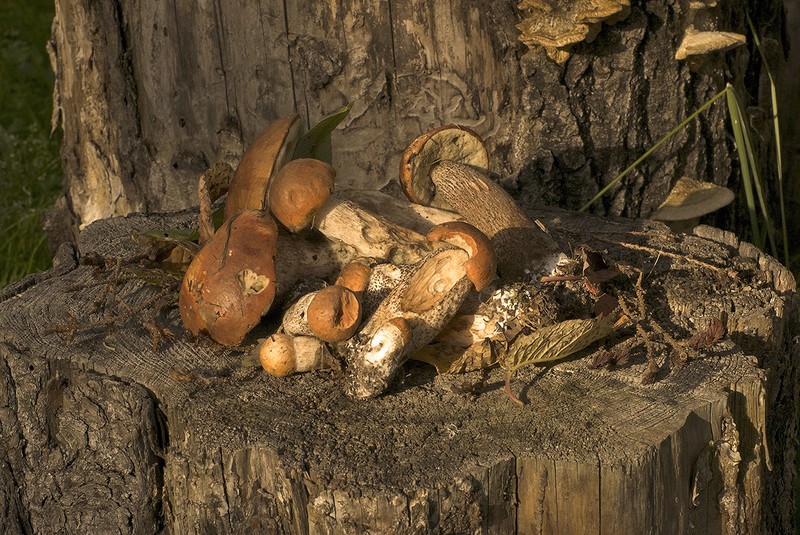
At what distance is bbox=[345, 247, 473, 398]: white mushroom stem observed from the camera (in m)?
2.53

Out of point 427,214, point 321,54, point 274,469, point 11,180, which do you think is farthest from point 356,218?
point 11,180

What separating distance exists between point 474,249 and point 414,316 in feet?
0.83

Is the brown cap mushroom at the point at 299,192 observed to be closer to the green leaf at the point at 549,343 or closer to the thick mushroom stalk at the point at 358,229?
the thick mushroom stalk at the point at 358,229

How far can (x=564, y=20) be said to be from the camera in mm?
3936

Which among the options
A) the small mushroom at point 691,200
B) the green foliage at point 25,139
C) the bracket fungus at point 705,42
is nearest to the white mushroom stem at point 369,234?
the small mushroom at point 691,200

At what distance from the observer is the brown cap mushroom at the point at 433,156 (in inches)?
122

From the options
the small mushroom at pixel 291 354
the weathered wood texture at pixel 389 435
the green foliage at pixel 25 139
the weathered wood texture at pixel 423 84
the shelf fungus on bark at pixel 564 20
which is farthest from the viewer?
the green foliage at pixel 25 139

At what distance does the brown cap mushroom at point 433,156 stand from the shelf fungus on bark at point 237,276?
647 millimetres

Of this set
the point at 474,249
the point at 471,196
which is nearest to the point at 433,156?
the point at 471,196

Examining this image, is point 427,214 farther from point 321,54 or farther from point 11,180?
point 11,180

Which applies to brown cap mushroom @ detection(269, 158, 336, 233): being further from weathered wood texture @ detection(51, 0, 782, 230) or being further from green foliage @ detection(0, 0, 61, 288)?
green foliage @ detection(0, 0, 61, 288)

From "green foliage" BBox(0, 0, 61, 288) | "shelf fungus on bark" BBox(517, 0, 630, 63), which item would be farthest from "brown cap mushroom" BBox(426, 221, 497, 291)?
"green foliage" BBox(0, 0, 61, 288)

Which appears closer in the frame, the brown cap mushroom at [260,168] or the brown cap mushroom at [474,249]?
the brown cap mushroom at [474,249]

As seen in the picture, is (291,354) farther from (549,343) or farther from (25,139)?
(25,139)
